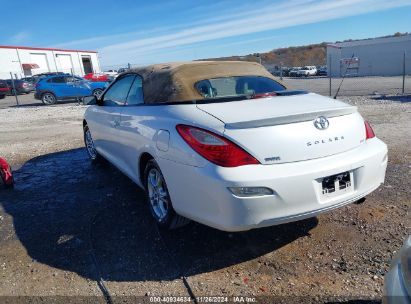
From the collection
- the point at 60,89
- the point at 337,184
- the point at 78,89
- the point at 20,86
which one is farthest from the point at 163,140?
the point at 20,86

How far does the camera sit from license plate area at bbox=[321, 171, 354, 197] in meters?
2.87

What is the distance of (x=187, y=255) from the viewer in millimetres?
3254

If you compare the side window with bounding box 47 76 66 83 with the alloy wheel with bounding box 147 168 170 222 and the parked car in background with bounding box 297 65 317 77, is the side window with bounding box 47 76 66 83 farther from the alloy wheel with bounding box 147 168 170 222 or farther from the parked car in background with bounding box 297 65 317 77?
the parked car in background with bounding box 297 65 317 77

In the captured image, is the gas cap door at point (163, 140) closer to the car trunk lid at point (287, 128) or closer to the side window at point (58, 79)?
the car trunk lid at point (287, 128)

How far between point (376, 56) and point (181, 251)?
1782 inches

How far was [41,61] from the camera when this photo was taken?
5200 cm

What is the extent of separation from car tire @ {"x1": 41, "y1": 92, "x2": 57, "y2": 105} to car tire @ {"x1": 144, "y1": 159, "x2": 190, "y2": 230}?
18636 millimetres

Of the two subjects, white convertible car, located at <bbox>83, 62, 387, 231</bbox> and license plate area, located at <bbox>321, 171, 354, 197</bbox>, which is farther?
license plate area, located at <bbox>321, 171, 354, 197</bbox>

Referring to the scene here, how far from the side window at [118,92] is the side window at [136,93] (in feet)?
0.47

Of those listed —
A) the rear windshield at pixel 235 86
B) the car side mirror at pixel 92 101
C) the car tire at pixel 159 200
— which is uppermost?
the rear windshield at pixel 235 86

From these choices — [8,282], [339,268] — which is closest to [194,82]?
[339,268]

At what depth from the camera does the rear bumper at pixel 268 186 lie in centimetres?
268

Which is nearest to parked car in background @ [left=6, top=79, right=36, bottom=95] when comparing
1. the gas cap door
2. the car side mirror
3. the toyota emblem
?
the car side mirror

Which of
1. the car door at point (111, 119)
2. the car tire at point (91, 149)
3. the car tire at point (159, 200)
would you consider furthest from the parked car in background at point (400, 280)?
the car tire at point (91, 149)
